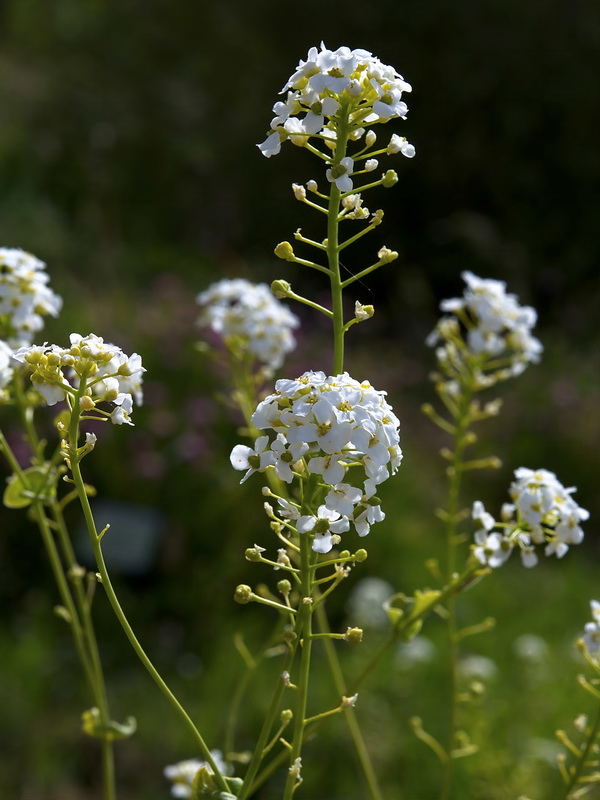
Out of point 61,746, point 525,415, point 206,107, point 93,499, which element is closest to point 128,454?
point 93,499

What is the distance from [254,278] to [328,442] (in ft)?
29.6

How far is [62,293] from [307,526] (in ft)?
21.9

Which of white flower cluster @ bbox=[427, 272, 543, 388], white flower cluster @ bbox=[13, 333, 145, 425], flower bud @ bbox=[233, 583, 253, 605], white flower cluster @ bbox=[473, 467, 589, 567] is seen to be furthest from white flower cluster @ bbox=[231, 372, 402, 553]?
white flower cluster @ bbox=[427, 272, 543, 388]

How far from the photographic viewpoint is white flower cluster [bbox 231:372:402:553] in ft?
4.77

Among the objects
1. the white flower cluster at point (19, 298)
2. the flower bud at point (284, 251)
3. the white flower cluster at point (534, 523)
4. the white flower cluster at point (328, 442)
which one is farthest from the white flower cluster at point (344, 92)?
the white flower cluster at point (19, 298)

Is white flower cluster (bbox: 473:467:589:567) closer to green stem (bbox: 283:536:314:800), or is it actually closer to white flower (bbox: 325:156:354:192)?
green stem (bbox: 283:536:314:800)

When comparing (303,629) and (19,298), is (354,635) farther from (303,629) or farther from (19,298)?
(19,298)

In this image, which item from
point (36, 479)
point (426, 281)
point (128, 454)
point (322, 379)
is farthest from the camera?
point (426, 281)

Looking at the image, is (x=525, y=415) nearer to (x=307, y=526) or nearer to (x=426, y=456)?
(x=426, y=456)

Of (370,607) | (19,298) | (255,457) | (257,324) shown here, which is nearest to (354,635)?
(255,457)

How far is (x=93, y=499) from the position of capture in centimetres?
630

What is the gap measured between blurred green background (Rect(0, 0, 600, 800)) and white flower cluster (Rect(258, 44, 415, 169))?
244 centimetres

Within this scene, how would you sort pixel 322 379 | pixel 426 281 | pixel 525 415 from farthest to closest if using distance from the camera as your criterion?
pixel 426 281 → pixel 525 415 → pixel 322 379

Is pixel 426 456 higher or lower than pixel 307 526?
higher
